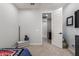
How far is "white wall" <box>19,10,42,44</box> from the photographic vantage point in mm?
5863

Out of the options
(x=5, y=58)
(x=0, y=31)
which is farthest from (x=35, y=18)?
(x=5, y=58)

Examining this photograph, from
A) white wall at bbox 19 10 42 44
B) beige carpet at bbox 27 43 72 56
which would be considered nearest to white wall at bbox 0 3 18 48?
beige carpet at bbox 27 43 72 56

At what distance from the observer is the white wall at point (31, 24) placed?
5.86m

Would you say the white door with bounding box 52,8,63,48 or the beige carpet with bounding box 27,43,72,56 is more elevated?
the white door with bounding box 52,8,63,48

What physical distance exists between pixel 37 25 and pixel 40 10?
899mm

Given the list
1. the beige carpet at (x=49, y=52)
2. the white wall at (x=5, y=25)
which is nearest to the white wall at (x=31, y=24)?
the beige carpet at (x=49, y=52)

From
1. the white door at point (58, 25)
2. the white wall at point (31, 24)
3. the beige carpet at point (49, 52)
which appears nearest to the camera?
the beige carpet at point (49, 52)

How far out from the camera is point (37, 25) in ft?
19.3

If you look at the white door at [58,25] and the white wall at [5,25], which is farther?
the white door at [58,25]

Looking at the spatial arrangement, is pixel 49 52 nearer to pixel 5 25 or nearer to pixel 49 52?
pixel 49 52

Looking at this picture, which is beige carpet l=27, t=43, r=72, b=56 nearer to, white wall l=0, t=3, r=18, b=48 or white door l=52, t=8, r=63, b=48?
white door l=52, t=8, r=63, b=48

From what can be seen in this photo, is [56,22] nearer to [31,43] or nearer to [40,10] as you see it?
[40,10]

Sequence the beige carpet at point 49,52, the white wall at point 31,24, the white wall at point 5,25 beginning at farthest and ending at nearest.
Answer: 1. the white wall at point 31,24
2. the beige carpet at point 49,52
3. the white wall at point 5,25

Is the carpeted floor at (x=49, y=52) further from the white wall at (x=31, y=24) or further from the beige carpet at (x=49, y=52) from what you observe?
the white wall at (x=31, y=24)
